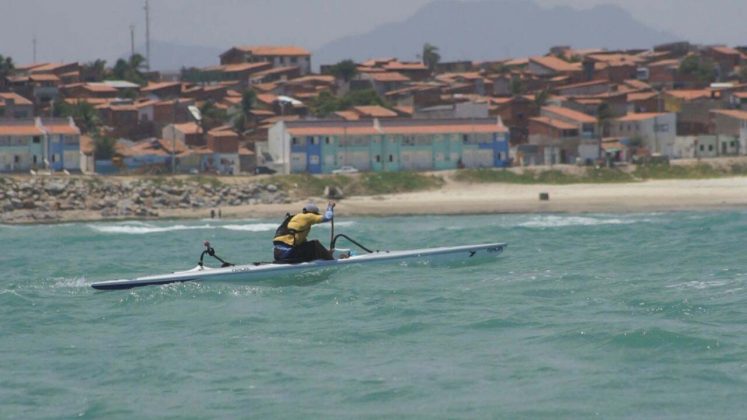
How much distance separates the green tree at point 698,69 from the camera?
Answer: 96938 millimetres

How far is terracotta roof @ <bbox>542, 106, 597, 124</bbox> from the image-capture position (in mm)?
74625

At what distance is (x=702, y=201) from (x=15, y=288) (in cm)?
3275

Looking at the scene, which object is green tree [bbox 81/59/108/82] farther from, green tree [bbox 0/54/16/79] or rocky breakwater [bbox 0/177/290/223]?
rocky breakwater [bbox 0/177/290/223]

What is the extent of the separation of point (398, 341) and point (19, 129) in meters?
49.4

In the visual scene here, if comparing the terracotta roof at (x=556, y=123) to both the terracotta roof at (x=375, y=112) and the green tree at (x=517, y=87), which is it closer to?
the terracotta roof at (x=375, y=112)

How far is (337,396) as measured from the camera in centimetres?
1745

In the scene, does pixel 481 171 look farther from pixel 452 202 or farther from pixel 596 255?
pixel 596 255

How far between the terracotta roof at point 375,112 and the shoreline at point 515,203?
1549cm

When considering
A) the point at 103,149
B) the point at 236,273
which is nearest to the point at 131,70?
the point at 103,149

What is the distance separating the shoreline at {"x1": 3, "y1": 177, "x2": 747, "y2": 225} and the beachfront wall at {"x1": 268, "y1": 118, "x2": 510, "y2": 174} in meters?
7.17

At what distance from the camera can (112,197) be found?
57.9 m

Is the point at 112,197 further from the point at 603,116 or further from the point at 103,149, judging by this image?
the point at 603,116

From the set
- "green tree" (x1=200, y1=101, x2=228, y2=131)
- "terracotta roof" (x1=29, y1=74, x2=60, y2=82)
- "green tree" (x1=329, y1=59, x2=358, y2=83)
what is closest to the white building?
"green tree" (x1=200, y1=101, x2=228, y2=131)

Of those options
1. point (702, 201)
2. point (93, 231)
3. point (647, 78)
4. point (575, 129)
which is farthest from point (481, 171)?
point (647, 78)
